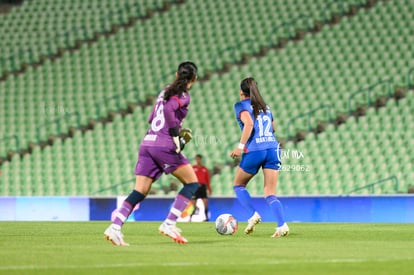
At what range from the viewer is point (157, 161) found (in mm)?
12945

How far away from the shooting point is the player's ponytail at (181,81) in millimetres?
12898

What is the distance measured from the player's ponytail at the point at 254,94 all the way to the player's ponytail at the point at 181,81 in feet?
7.23

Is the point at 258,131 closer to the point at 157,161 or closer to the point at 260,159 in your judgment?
the point at 260,159

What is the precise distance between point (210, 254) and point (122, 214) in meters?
1.96

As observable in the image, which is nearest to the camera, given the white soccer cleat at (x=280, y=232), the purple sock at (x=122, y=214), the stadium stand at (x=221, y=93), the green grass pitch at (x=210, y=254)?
the green grass pitch at (x=210, y=254)

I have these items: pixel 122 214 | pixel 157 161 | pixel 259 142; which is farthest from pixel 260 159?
pixel 122 214

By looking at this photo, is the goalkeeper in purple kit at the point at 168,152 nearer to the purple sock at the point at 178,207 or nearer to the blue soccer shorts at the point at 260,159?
the purple sock at the point at 178,207

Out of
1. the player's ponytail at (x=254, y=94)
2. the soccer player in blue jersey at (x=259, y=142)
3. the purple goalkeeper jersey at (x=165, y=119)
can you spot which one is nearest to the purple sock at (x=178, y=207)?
the purple goalkeeper jersey at (x=165, y=119)

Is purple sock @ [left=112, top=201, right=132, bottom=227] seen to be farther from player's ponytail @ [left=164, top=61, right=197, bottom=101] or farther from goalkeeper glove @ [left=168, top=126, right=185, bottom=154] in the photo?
player's ponytail @ [left=164, top=61, right=197, bottom=101]

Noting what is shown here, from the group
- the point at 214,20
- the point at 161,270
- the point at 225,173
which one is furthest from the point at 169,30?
the point at 161,270

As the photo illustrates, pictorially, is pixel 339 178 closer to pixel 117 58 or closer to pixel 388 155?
pixel 388 155

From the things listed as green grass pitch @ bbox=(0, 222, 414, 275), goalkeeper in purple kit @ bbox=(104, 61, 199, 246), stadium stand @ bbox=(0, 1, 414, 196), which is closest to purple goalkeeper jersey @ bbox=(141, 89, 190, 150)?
goalkeeper in purple kit @ bbox=(104, 61, 199, 246)

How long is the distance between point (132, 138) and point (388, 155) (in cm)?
802

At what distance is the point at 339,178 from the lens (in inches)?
1019
